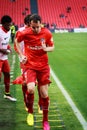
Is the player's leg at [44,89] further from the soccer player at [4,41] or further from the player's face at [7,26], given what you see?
the player's face at [7,26]

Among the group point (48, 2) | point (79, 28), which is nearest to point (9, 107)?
point (79, 28)

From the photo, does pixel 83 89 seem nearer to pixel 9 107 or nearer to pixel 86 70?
pixel 9 107

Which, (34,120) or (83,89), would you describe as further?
(83,89)

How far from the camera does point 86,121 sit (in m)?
8.14

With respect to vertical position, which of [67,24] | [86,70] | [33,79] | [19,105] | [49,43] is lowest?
[67,24]

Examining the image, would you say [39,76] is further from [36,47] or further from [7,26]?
[7,26]

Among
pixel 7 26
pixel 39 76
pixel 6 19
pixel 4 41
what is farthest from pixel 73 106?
pixel 6 19

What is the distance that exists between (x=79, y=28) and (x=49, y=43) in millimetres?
49581

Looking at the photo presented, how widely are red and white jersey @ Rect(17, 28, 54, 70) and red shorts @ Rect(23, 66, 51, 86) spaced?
0.08 m

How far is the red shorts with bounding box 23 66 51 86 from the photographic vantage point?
773 centimetres

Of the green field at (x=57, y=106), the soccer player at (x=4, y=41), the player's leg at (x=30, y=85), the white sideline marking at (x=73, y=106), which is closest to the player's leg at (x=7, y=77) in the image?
the soccer player at (x=4, y=41)

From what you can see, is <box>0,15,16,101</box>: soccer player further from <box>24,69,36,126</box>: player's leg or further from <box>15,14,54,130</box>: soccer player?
<box>24,69,36,126</box>: player's leg

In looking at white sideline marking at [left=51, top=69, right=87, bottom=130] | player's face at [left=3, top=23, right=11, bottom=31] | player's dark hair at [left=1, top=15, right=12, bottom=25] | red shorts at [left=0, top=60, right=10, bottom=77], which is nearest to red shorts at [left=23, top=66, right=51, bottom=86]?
white sideline marking at [left=51, top=69, right=87, bottom=130]

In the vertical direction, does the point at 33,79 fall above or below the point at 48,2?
above
